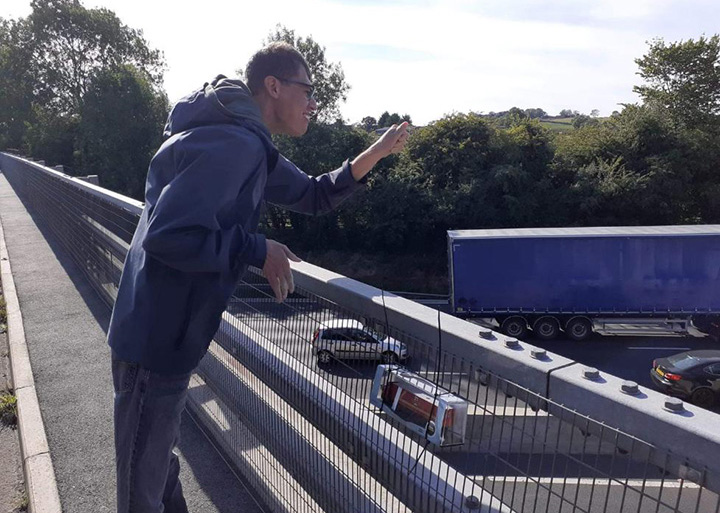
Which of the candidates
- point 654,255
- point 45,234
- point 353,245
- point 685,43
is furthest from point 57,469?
point 685,43

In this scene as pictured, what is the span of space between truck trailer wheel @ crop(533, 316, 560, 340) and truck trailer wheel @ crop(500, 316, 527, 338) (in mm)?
331

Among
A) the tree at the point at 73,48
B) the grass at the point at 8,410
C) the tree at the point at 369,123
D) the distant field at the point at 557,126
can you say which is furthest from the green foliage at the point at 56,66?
the grass at the point at 8,410

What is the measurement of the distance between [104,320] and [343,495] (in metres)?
3.84

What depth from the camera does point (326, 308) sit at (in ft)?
7.43

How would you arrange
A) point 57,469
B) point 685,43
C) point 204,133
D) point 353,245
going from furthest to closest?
point 353,245
point 685,43
point 57,469
point 204,133

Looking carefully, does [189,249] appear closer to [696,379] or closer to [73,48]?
[696,379]

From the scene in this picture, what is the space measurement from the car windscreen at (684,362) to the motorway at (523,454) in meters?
10.8

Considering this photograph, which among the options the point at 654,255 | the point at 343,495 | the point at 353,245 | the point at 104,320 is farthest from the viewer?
the point at 353,245

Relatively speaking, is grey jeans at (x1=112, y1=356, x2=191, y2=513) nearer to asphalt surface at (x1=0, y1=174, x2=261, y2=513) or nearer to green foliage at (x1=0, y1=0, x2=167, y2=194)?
asphalt surface at (x1=0, y1=174, x2=261, y2=513)

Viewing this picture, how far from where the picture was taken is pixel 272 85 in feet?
6.37

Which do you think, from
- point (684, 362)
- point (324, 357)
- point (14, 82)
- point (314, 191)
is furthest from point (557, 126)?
point (324, 357)

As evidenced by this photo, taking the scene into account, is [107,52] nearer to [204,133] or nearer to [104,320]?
[104,320]

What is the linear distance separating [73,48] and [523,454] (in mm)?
45390

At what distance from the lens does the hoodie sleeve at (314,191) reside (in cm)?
255
